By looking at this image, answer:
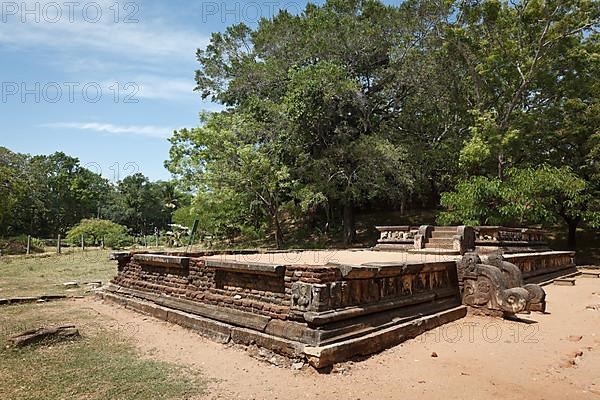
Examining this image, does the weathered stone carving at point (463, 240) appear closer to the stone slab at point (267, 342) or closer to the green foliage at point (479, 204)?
the green foliage at point (479, 204)

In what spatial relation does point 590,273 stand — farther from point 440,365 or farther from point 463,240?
point 440,365

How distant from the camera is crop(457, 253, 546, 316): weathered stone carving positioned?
7027 mm

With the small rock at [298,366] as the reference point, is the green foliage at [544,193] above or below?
above

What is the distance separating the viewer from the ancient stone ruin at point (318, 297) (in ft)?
16.9

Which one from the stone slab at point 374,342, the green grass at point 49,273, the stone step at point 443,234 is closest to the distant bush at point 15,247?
the green grass at point 49,273

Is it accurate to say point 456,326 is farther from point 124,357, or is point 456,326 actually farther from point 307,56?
point 307,56

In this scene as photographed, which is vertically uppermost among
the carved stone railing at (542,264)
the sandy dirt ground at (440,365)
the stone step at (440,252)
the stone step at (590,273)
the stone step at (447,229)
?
the stone step at (447,229)

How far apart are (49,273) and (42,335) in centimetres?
977

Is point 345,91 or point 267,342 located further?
point 345,91

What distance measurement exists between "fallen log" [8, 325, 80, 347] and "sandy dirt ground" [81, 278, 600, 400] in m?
0.85

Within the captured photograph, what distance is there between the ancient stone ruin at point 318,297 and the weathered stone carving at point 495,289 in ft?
0.06

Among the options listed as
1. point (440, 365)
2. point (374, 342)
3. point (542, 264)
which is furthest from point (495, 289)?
point (542, 264)

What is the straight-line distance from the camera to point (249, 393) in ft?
13.9

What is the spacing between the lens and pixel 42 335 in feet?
19.0
